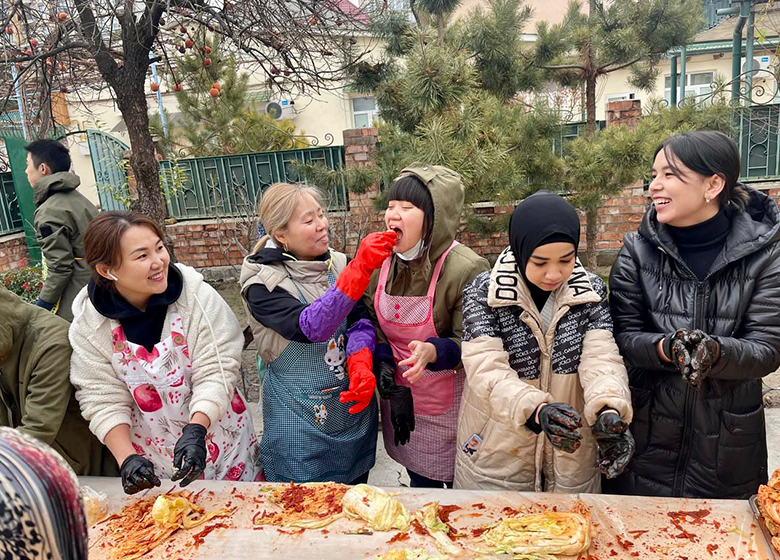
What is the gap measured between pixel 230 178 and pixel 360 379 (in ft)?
17.7

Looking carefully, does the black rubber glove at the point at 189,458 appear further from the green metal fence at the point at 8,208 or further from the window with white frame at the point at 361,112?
the window with white frame at the point at 361,112

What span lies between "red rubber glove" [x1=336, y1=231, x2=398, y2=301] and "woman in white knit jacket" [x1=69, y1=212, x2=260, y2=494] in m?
0.50

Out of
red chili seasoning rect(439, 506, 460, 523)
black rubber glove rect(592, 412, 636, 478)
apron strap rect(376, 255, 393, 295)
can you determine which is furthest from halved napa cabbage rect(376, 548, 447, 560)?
apron strap rect(376, 255, 393, 295)

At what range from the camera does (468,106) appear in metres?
3.16

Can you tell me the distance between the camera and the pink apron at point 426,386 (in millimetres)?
1907

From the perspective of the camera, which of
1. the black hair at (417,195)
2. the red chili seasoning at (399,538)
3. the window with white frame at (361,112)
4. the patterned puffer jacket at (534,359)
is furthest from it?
the window with white frame at (361,112)

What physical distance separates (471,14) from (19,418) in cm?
389

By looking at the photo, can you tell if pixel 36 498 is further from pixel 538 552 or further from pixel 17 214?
pixel 17 214

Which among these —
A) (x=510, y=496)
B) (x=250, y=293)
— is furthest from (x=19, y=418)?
(x=510, y=496)

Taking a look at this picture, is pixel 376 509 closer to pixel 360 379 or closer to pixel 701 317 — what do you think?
pixel 360 379

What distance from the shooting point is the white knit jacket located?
1.76 m

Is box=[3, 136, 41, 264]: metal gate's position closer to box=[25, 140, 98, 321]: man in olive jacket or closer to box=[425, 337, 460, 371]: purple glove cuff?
box=[25, 140, 98, 321]: man in olive jacket

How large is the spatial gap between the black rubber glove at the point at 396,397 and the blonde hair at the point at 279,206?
24.7 inches

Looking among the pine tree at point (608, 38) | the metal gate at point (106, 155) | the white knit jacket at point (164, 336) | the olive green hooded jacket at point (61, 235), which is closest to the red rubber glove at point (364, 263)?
the white knit jacket at point (164, 336)
